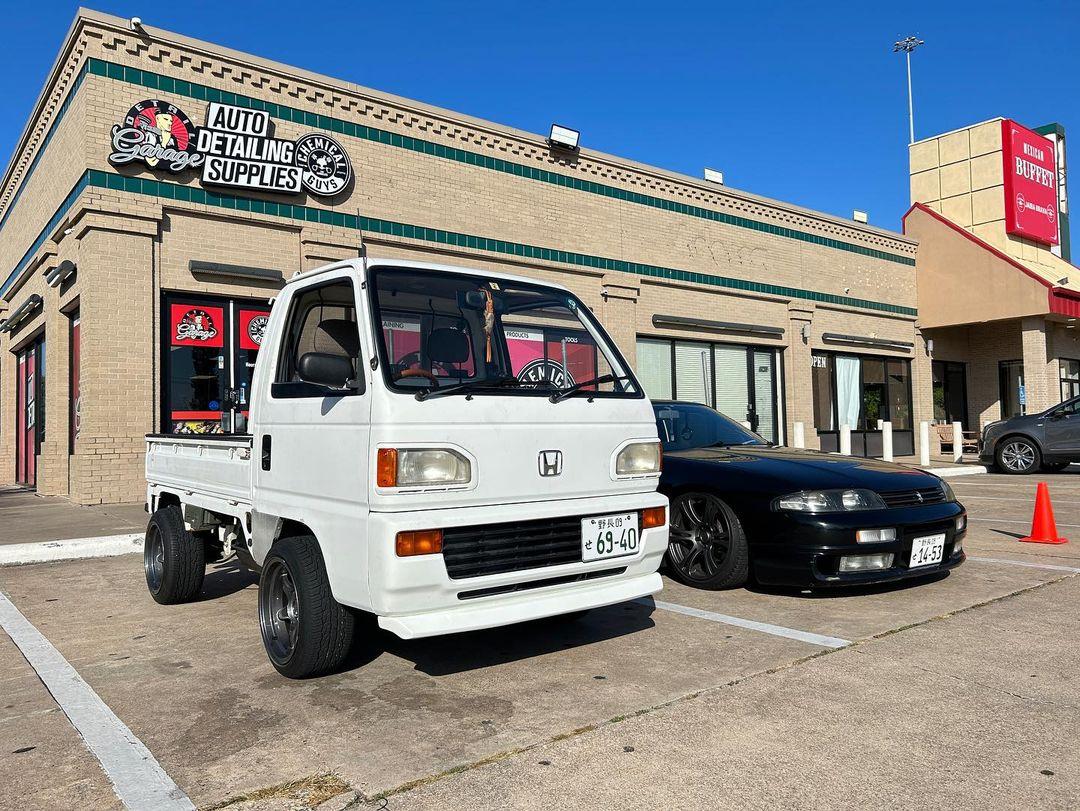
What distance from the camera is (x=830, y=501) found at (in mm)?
5152

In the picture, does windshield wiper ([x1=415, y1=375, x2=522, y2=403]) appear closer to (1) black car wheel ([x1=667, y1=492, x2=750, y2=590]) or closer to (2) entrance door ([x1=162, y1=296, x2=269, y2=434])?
(1) black car wheel ([x1=667, y1=492, x2=750, y2=590])

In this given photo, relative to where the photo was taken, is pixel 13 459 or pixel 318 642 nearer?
pixel 318 642

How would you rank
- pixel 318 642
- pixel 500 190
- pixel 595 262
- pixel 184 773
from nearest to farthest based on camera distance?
pixel 184 773 < pixel 318 642 < pixel 500 190 < pixel 595 262

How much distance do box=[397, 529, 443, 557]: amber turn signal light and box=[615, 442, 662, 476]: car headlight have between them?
107cm

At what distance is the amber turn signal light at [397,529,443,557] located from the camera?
130 inches

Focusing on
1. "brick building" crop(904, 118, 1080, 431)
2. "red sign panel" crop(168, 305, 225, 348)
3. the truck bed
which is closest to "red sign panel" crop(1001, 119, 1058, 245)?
"brick building" crop(904, 118, 1080, 431)

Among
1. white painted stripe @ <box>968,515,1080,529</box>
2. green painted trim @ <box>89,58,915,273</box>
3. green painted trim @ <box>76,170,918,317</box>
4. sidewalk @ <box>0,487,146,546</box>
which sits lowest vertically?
white painted stripe @ <box>968,515,1080,529</box>

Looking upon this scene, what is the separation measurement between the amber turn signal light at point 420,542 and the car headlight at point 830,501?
268 centimetres

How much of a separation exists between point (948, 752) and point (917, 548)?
258 centimetres

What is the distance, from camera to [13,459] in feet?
59.1

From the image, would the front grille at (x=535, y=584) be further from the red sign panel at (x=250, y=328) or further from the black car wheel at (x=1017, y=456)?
the black car wheel at (x=1017, y=456)

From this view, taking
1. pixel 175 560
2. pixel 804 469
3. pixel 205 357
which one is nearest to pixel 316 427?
pixel 175 560

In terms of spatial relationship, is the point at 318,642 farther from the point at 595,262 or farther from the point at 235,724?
the point at 595,262

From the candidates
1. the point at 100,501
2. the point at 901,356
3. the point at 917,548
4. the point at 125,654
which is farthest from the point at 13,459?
the point at 901,356
